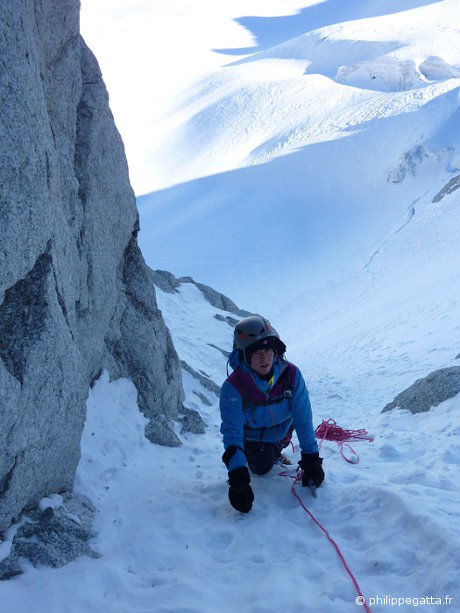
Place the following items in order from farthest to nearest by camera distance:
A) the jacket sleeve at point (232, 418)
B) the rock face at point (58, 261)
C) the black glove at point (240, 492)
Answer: the jacket sleeve at point (232, 418)
the black glove at point (240, 492)
the rock face at point (58, 261)

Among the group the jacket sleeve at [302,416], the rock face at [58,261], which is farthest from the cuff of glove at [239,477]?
the rock face at [58,261]

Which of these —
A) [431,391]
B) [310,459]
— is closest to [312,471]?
[310,459]

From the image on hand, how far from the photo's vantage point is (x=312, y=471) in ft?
15.2

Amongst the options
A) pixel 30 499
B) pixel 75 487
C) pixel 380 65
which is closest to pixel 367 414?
pixel 75 487

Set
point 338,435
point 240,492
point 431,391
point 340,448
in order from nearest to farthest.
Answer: point 240,492
point 340,448
point 338,435
point 431,391

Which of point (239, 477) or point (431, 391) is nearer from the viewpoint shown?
point (239, 477)

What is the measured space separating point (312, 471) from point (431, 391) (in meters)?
3.50

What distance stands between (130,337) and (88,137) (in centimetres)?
241

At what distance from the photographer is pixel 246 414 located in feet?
15.6

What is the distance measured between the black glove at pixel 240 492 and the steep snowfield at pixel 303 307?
13 cm

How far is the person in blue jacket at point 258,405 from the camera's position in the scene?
14.5 ft

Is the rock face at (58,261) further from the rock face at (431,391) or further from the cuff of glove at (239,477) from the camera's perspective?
the rock face at (431,391)

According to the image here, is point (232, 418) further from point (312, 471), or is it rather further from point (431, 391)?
point (431, 391)

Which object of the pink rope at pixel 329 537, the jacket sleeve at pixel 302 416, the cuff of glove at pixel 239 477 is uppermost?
the jacket sleeve at pixel 302 416
